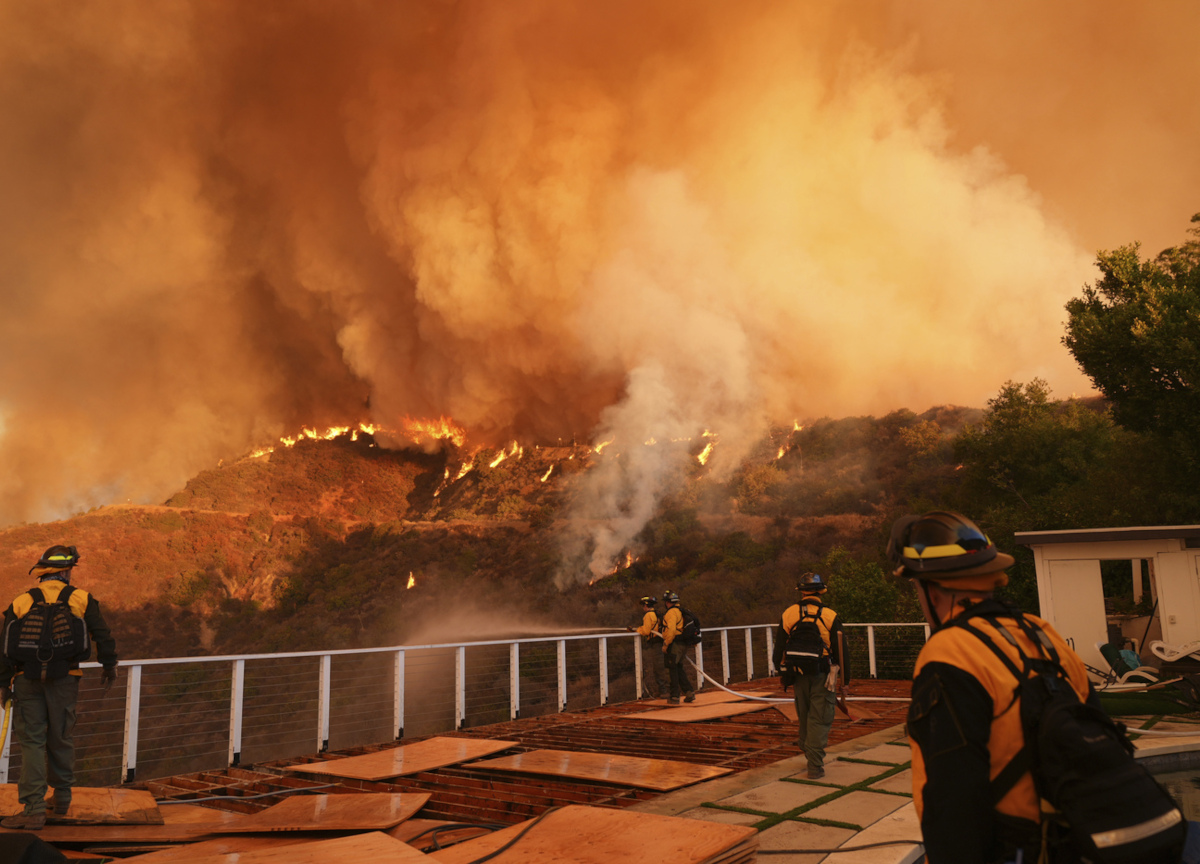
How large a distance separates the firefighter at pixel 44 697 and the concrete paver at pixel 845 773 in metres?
5.03

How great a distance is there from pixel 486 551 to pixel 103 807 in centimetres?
5257

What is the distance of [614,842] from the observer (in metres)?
3.52

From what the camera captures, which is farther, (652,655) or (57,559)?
(652,655)

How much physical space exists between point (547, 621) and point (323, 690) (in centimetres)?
3446

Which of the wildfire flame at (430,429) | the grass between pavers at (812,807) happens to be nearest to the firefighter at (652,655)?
the grass between pavers at (812,807)

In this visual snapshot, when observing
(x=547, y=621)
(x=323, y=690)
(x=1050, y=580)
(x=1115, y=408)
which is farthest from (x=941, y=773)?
(x=547, y=621)

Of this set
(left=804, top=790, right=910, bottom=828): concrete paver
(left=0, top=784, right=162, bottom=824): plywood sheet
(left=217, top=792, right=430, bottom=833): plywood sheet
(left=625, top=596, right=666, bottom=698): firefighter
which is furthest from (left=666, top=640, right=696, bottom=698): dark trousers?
(left=0, top=784, right=162, bottom=824): plywood sheet

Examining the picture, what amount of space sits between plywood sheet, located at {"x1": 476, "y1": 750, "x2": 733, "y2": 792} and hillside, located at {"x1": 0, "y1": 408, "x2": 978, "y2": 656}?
53.7 feet

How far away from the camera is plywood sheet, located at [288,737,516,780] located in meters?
6.04

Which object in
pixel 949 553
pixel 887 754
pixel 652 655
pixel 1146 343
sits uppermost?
pixel 1146 343

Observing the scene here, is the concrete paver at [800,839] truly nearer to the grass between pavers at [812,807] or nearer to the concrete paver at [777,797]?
the grass between pavers at [812,807]

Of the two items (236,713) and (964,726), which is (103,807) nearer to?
(236,713)

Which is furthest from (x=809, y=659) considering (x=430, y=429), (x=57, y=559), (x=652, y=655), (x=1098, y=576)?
(x=430, y=429)

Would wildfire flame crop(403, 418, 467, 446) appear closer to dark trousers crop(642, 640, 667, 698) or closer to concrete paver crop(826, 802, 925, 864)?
dark trousers crop(642, 640, 667, 698)
